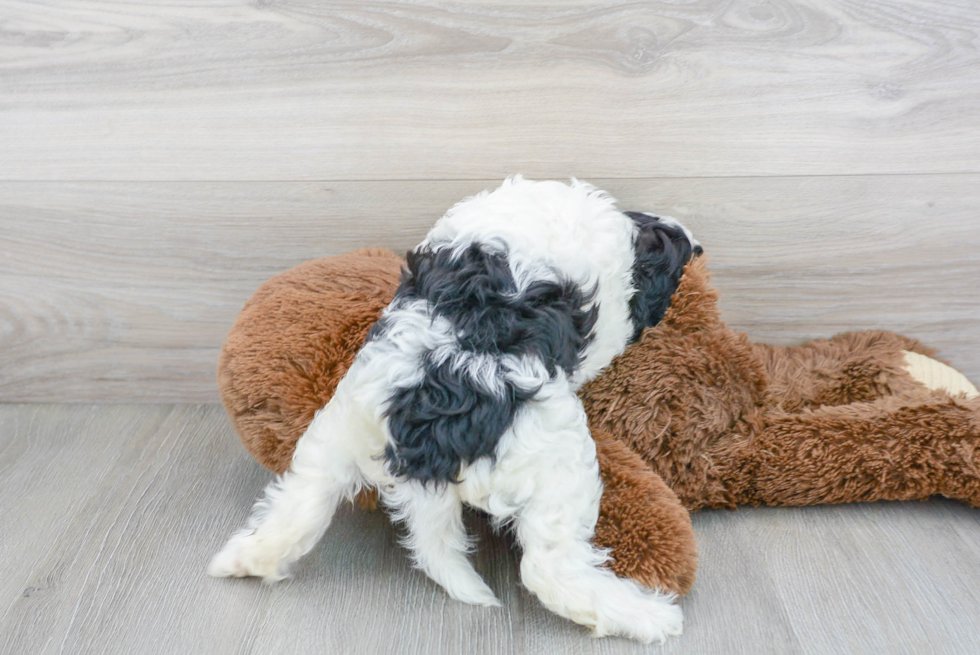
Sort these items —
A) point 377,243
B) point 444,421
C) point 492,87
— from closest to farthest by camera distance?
point 444,421 < point 492,87 < point 377,243

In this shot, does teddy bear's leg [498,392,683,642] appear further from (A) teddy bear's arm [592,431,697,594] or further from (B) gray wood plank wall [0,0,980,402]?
(B) gray wood plank wall [0,0,980,402]

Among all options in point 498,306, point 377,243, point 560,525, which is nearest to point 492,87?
point 377,243

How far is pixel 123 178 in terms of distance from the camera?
1282 millimetres

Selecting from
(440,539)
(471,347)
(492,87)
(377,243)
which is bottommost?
(440,539)

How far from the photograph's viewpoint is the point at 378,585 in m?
0.99

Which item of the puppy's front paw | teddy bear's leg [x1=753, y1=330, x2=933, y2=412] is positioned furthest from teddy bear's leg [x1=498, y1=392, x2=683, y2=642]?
teddy bear's leg [x1=753, y1=330, x2=933, y2=412]

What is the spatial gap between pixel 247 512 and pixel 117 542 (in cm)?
18

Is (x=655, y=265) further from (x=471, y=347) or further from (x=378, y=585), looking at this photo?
(x=378, y=585)

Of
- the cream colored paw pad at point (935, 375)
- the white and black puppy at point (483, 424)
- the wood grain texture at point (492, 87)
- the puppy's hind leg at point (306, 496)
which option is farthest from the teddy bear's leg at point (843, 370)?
the puppy's hind leg at point (306, 496)

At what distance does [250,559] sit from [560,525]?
1.32 ft

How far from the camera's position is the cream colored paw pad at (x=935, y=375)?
121cm

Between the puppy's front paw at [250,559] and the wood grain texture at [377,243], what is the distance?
51 centimetres

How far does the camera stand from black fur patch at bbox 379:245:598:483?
83 cm

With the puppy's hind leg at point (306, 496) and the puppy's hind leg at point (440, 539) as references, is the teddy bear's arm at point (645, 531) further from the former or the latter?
the puppy's hind leg at point (306, 496)
